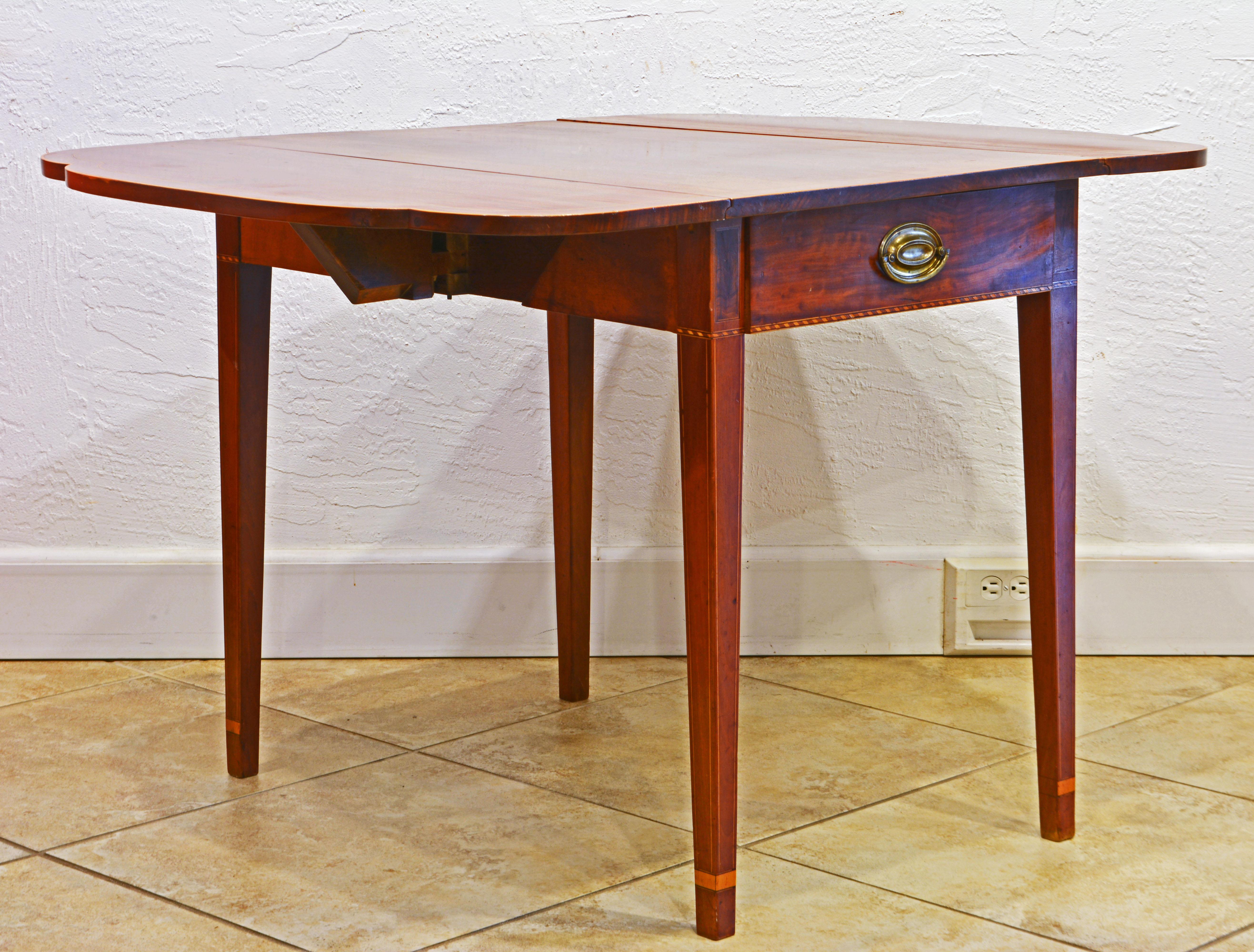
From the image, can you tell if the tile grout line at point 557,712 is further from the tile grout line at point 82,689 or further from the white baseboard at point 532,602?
the tile grout line at point 82,689

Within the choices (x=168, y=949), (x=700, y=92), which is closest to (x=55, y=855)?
(x=168, y=949)

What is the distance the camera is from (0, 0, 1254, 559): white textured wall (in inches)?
88.2

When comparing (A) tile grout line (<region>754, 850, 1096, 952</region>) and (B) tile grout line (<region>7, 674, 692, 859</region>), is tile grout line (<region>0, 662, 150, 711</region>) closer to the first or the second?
(B) tile grout line (<region>7, 674, 692, 859</region>)

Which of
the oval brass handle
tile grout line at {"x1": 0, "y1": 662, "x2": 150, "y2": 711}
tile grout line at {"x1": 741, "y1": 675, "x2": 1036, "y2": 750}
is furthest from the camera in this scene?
tile grout line at {"x1": 0, "y1": 662, "x2": 150, "y2": 711}

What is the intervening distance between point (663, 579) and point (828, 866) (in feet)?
2.70

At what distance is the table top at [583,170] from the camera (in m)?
1.16

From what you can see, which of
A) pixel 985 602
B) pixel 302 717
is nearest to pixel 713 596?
pixel 302 717

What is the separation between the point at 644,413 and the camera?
2.34 meters

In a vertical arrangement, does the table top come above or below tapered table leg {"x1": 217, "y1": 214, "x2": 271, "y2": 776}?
above

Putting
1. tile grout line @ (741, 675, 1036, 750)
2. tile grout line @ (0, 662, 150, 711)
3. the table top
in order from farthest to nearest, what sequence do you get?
tile grout line @ (0, 662, 150, 711) < tile grout line @ (741, 675, 1036, 750) < the table top

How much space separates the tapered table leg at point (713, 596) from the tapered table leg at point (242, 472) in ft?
2.05

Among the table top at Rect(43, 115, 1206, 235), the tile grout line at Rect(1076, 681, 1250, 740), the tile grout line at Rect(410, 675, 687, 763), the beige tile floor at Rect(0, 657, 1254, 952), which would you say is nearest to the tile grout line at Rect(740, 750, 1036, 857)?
the beige tile floor at Rect(0, 657, 1254, 952)

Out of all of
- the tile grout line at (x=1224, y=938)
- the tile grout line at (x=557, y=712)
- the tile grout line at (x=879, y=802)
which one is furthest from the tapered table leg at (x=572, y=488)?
the tile grout line at (x=1224, y=938)

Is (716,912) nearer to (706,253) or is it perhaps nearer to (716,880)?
(716,880)
